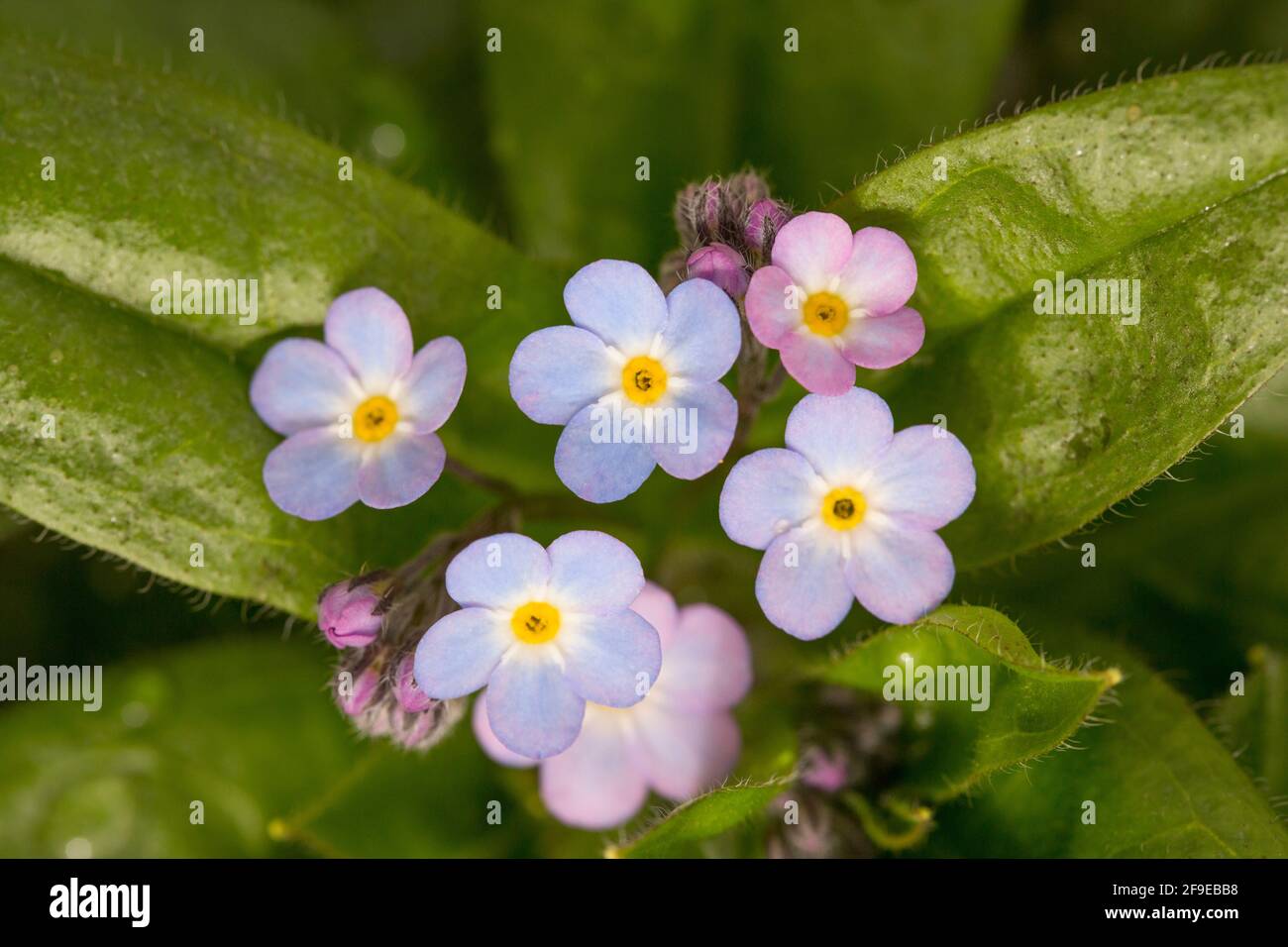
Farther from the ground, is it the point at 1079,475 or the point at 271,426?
the point at 271,426

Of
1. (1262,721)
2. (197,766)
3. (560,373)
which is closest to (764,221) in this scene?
(560,373)

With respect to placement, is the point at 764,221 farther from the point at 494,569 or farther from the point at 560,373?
the point at 494,569

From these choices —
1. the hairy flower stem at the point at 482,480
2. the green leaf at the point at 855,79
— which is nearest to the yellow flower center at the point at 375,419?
the hairy flower stem at the point at 482,480

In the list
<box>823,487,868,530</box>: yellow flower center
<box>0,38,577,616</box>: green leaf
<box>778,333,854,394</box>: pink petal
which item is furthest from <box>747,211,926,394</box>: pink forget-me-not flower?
<box>0,38,577,616</box>: green leaf

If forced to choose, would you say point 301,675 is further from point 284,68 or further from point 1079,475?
point 1079,475

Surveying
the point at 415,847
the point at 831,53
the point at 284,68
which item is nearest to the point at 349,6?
the point at 284,68

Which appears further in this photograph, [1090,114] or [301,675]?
[301,675]
